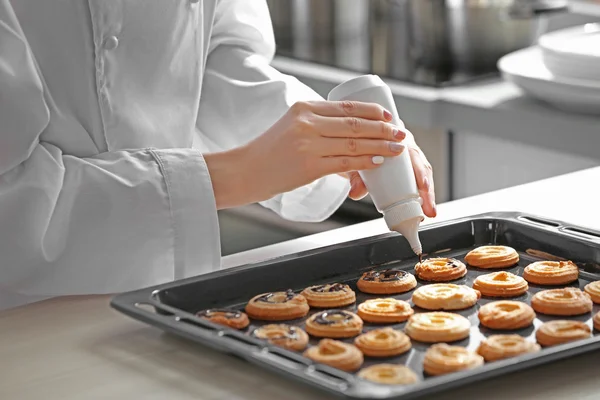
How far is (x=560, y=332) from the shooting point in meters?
1.03

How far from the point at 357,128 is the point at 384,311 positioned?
252 mm

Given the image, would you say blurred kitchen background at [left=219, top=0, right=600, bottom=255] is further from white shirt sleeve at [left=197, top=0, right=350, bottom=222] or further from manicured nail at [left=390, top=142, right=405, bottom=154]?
manicured nail at [left=390, top=142, right=405, bottom=154]

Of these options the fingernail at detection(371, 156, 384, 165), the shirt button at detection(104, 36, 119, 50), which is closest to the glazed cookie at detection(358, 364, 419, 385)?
the fingernail at detection(371, 156, 384, 165)

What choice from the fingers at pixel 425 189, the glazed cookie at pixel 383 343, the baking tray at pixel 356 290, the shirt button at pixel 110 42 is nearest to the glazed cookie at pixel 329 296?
the baking tray at pixel 356 290

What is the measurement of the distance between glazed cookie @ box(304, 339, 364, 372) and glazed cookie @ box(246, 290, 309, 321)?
0.35 feet

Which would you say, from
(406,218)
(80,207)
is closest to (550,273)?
(406,218)

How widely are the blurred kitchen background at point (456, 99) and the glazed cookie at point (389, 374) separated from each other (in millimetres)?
1388

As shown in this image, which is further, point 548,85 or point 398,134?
point 548,85

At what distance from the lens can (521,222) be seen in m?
1.35

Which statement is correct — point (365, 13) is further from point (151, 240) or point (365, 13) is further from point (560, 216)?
point (151, 240)

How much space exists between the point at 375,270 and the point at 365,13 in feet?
6.13

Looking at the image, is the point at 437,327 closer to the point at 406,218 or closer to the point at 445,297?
the point at 445,297

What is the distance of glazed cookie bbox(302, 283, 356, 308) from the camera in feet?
3.82

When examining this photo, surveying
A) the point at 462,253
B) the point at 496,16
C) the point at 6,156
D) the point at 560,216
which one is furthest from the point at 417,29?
the point at 6,156
